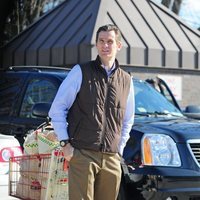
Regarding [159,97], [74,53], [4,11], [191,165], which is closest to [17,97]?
[159,97]

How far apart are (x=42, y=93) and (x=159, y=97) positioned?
1483 mm

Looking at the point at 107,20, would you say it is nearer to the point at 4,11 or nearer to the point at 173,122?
the point at 4,11

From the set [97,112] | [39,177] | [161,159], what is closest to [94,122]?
[97,112]

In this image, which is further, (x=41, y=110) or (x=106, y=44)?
(x=41, y=110)

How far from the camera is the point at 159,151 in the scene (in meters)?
5.36

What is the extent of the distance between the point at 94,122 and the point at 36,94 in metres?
3.33

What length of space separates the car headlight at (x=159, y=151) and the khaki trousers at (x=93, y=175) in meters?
1.18

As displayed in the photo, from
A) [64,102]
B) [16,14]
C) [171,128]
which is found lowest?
[171,128]

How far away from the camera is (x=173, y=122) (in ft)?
19.6

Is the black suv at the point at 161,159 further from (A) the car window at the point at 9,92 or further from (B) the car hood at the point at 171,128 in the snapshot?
(A) the car window at the point at 9,92

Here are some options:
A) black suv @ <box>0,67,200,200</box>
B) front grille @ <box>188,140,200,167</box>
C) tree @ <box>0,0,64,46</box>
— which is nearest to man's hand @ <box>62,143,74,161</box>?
black suv @ <box>0,67,200,200</box>

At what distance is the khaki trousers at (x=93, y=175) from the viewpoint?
3994mm

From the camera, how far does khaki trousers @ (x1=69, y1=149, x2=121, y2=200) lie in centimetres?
399

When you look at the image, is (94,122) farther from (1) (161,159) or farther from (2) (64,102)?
(1) (161,159)
